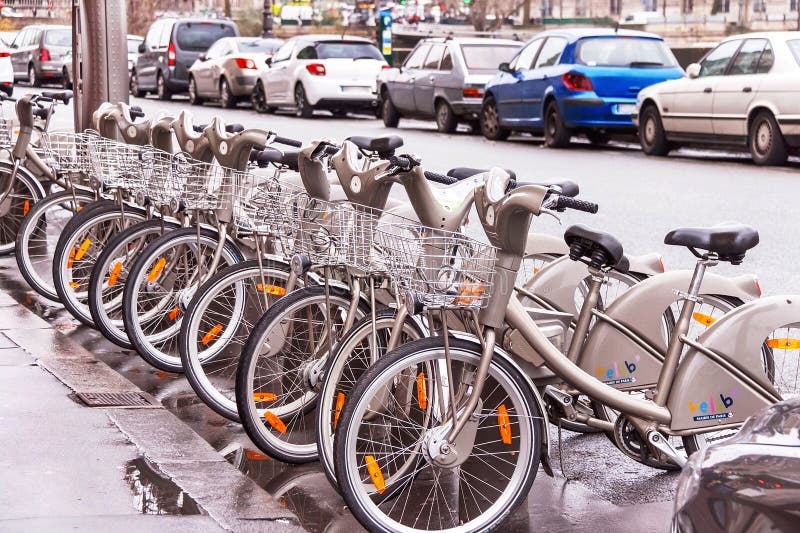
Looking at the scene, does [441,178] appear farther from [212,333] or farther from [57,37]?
[57,37]

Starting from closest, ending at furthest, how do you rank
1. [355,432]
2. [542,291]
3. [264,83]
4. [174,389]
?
1. [355,432]
2. [542,291]
3. [174,389]
4. [264,83]

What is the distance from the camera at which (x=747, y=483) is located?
2.29 m

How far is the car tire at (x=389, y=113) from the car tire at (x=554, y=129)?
17.6ft

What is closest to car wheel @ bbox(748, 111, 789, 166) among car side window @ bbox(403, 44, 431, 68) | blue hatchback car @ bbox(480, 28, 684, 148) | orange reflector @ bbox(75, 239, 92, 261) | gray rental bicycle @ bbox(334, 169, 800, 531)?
blue hatchback car @ bbox(480, 28, 684, 148)

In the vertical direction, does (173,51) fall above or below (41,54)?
above

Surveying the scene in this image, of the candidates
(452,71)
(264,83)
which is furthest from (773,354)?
(264,83)

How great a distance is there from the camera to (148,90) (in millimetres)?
35406

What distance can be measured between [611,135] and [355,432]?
59.3 ft

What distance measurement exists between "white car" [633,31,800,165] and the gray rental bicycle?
12046 mm

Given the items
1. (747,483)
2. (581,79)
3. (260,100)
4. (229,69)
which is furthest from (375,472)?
(229,69)

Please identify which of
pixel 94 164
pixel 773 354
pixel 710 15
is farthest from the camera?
pixel 710 15

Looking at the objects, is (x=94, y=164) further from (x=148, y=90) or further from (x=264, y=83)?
(x=148, y=90)

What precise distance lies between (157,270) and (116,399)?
2.60 feet

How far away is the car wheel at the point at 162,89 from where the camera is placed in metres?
33.6
